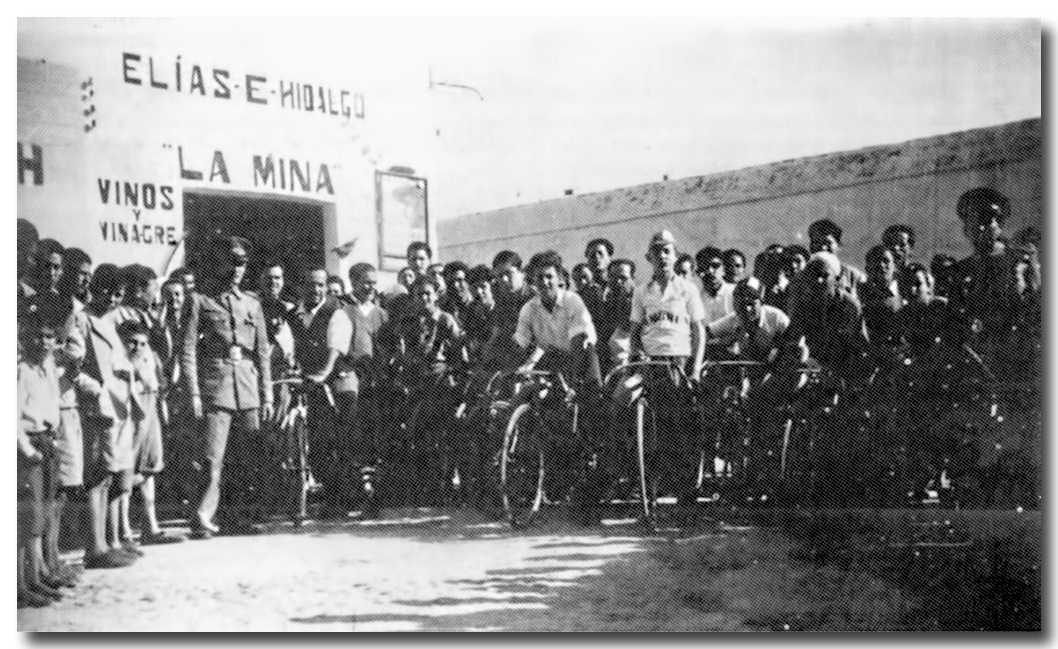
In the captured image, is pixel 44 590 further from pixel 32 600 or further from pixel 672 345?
pixel 672 345

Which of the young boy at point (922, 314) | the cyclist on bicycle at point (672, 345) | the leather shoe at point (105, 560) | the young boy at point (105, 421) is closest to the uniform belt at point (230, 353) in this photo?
the young boy at point (105, 421)

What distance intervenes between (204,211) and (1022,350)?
2.92 m

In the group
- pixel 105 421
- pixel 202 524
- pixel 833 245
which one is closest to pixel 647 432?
pixel 833 245

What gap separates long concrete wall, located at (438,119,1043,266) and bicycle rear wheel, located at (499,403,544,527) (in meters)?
0.62

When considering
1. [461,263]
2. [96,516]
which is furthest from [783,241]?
[96,516]

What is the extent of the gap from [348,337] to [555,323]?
0.75 m

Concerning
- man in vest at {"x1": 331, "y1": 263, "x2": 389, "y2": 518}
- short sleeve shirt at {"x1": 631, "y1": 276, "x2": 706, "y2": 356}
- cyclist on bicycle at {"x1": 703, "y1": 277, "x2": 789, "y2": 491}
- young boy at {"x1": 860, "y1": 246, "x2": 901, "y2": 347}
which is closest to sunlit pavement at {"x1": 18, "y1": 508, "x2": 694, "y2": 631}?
man in vest at {"x1": 331, "y1": 263, "x2": 389, "y2": 518}

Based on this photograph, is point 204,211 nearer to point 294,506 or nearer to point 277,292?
point 277,292

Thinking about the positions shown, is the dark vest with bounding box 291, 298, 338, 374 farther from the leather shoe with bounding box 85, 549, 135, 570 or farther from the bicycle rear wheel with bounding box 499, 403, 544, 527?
the leather shoe with bounding box 85, 549, 135, 570

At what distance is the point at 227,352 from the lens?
13.8 feet

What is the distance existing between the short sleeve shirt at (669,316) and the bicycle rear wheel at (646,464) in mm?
210

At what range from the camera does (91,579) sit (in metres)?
4.09

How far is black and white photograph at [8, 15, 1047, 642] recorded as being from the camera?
4094 millimetres

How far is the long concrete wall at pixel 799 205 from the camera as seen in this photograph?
162 inches
